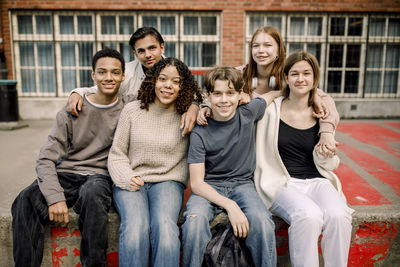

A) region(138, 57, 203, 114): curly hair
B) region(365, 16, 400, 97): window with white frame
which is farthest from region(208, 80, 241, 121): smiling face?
region(365, 16, 400, 97): window with white frame

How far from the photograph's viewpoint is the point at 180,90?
259cm

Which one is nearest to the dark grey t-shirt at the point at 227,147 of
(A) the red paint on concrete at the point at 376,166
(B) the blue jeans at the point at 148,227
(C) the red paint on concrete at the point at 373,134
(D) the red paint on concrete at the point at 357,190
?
(B) the blue jeans at the point at 148,227

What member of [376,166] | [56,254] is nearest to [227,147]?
[56,254]

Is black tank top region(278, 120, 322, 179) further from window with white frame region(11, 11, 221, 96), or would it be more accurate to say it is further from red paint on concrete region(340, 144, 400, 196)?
window with white frame region(11, 11, 221, 96)

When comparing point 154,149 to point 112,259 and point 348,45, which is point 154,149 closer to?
point 112,259

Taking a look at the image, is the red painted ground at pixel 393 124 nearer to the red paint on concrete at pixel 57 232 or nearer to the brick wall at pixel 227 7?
the brick wall at pixel 227 7

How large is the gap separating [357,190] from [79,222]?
2.52 m

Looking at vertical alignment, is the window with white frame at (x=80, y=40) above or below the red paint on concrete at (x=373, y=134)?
above

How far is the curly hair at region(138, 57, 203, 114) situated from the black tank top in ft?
2.57

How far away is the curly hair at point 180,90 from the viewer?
8.29 ft

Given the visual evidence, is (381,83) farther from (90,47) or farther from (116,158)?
(116,158)

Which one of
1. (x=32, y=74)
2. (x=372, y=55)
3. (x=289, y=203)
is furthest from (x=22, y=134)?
(x=372, y=55)

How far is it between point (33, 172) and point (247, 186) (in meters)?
2.61

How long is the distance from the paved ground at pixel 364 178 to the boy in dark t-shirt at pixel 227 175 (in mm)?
934
